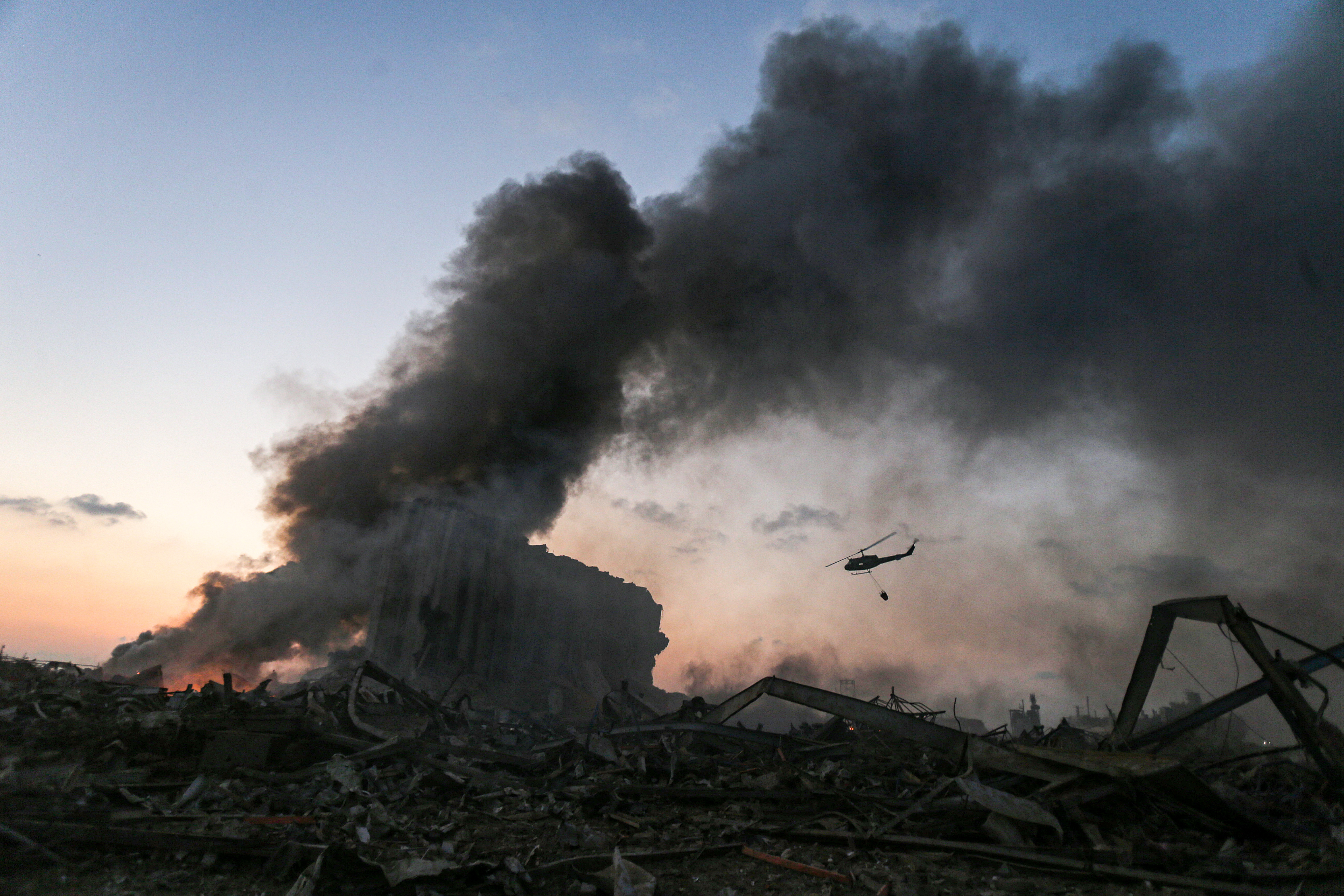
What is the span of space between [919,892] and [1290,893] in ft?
7.60

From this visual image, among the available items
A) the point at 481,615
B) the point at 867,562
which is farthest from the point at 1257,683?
the point at 481,615

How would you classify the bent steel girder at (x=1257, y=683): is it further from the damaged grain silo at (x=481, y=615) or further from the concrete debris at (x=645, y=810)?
the damaged grain silo at (x=481, y=615)

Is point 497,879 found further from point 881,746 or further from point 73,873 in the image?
point 881,746

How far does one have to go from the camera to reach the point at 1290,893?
161 inches

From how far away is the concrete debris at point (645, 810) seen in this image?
452cm

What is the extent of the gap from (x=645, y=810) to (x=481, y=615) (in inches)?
937

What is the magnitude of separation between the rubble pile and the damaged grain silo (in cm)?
1627

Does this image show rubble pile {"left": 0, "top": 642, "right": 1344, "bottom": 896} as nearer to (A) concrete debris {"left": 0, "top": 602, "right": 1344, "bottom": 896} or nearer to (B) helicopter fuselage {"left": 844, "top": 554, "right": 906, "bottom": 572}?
(A) concrete debris {"left": 0, "top": 602, "right": 1344, "bottom": 896}

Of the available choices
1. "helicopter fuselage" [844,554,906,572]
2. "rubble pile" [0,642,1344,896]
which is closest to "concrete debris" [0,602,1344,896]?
"rubble pile" [0,642,1344,896]

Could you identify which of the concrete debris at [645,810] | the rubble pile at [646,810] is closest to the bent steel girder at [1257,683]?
the concrete debris at [645,810]

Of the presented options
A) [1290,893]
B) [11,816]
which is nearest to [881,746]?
[1290,893]

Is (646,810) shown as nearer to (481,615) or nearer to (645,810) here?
(645,810)

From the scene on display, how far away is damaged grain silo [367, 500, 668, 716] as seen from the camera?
26109 millimetres

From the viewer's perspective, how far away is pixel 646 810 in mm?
6590
